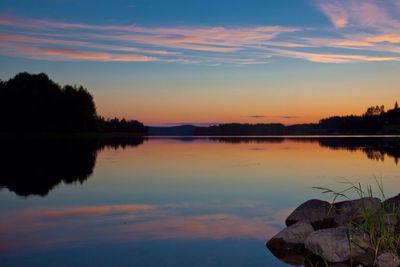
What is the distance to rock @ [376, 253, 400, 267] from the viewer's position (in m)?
8.73

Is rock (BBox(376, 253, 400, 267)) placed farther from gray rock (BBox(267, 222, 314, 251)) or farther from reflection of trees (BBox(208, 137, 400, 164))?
reflection of trees (BBox(208, 137, 400, 164))

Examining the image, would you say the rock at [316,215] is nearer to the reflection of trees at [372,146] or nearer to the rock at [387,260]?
the rock at [387,260]

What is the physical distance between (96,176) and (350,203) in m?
16.2

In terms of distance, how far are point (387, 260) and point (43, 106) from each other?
301 feet

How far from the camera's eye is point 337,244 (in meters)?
9.59

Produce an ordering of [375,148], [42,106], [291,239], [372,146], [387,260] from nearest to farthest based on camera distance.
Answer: [387,260], [291,239], [375,148], [372,146], [42,106]

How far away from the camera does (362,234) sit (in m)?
9.73

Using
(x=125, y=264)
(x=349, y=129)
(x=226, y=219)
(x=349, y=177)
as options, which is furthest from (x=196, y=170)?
(x=349, y=129)

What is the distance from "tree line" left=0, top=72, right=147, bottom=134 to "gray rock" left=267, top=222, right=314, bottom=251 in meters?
85.8

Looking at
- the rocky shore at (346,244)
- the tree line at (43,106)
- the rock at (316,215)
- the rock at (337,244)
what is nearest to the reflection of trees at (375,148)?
the rock at (316,215)

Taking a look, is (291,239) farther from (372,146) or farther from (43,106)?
(43,106)

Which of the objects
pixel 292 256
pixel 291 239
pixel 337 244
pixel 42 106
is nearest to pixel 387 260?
pixel 337 244

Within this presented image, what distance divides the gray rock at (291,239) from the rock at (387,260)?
2.14 m

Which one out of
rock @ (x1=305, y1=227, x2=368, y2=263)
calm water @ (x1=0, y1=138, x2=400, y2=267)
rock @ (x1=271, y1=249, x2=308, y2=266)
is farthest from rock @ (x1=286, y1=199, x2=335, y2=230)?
rock @ (x1=305, y1=227, x2=368, y2=263)
